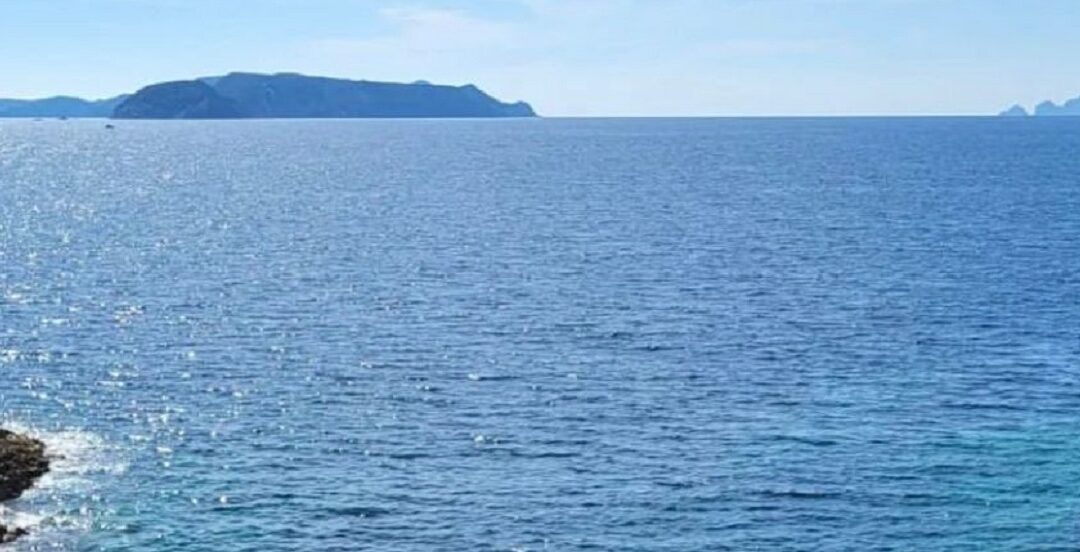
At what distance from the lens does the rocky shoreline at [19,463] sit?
7831cm

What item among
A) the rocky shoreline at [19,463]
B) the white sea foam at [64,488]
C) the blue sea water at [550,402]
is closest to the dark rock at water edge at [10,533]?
the white sea foam at [64,488]

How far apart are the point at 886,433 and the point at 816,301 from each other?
45508 mm

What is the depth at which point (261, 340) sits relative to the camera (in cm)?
11612

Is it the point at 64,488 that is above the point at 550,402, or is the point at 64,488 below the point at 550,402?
below

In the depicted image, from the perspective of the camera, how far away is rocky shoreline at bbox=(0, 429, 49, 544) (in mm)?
78312

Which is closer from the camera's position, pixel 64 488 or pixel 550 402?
pixel 64 488

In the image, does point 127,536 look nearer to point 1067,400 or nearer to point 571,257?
point 1067,400

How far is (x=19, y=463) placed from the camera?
8106 cm

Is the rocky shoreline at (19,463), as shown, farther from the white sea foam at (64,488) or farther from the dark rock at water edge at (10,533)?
the dark rock at water edge at (10,533)

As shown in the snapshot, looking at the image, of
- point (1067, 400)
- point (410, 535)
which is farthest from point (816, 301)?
point (410, 535)

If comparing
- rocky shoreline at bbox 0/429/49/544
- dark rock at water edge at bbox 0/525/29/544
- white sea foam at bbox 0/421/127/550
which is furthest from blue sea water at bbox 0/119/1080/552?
rocky shoreline at bbox 0/429/49/544

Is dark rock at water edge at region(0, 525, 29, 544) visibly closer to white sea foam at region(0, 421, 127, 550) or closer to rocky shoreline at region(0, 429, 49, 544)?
white sea foam at region(0, 421, 127, 550)

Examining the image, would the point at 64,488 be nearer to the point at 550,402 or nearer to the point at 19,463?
the point at 19,463

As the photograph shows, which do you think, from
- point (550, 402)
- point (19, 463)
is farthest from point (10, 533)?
point (550, 402)
